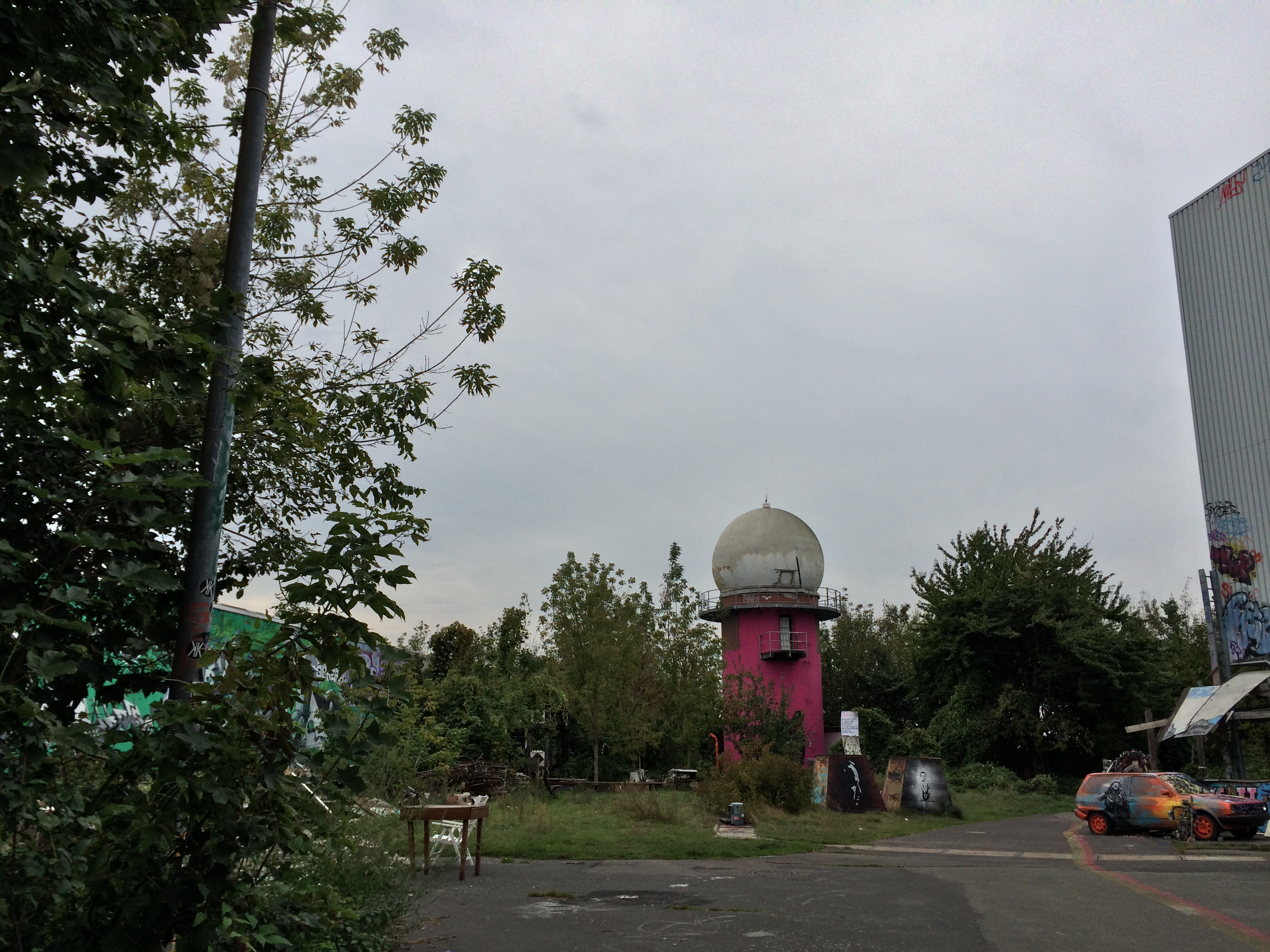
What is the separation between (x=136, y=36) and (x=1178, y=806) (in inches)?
794

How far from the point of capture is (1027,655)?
35500 millimetres

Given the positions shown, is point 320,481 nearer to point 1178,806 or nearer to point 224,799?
point 224,799

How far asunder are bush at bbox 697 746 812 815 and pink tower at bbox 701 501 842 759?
52.4ft

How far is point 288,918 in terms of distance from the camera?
15.4 feet

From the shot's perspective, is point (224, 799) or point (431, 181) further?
point (431, 181)

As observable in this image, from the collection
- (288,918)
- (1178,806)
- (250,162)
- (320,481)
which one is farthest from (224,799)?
(1178,806)

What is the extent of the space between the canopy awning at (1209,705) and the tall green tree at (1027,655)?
265 inches

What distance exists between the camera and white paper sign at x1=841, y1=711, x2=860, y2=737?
27.6 meters

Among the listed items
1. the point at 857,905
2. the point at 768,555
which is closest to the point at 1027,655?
the point at 768,555

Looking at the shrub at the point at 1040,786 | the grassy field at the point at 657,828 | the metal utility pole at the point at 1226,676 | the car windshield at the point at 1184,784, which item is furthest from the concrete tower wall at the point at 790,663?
the car windshield at the point at 1184,784

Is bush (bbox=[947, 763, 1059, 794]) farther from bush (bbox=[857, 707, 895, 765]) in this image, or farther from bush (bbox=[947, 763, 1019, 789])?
bush (bbox=[857, 707, 895, 765])

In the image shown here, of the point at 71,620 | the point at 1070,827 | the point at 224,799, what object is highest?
the point at 71,620

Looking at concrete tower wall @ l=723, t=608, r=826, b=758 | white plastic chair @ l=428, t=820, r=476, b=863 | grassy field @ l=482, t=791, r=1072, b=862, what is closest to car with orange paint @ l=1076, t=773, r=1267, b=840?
grassy field @ l=482, t=791, r=1072, b=862

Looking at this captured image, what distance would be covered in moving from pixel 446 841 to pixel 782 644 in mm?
28495
